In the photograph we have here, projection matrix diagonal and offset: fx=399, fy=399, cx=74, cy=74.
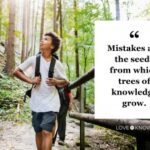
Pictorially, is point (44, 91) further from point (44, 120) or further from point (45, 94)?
point (44, 120)

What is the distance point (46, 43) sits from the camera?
13.7 feet

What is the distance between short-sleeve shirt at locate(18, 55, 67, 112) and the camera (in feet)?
13.1

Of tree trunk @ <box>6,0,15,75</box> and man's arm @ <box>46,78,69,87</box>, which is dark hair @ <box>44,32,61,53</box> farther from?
tree trunk @ <box>6,0,15,75</box>

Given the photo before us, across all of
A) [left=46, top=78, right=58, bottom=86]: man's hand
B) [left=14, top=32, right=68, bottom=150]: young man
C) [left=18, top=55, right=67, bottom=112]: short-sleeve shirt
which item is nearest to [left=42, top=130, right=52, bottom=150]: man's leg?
[left=14, top=32, right=68, bottom=150]: young man

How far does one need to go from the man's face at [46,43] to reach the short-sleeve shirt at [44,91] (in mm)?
110

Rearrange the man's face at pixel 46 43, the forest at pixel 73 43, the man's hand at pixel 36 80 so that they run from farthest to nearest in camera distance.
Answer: the forest at pixel 73 43 → the man's face at pixel 46 43 → the man's hand at pixel 36 80

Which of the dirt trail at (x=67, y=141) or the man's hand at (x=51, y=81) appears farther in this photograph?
the dirt trail at (x=67, y=141)

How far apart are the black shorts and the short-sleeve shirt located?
51mm

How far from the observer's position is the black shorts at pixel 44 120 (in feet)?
13.0

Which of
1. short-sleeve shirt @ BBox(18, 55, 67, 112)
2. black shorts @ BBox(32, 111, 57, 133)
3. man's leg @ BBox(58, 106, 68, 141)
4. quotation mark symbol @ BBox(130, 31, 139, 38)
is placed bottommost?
man's leg @ BBox(58, 106, 68, 141)

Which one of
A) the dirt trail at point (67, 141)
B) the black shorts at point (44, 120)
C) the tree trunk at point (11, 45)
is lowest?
the dirt trail at point (67, 141)

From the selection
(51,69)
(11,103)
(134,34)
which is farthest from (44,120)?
(11,103)

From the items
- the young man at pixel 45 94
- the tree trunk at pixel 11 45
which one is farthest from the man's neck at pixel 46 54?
the tree trunk at pixel 11 45

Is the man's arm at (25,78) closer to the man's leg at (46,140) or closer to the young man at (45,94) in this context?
the young man at (45,94)
